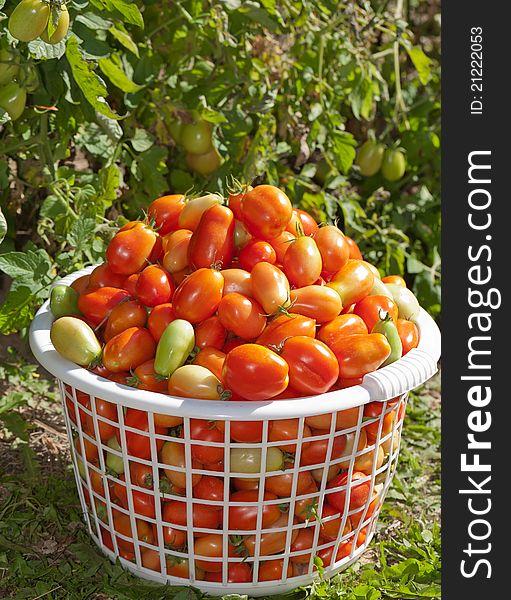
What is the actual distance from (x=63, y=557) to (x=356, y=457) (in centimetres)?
63

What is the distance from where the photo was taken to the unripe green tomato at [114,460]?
1600 millimetres

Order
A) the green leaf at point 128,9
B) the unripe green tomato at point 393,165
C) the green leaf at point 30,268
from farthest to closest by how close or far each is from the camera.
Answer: the unripe green tomato at point 393,165 < the green leaf at point 30,268 < the green leaf at point 128,9

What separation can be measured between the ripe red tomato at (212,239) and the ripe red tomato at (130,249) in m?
0.10

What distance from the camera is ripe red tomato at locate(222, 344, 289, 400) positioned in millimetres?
1429

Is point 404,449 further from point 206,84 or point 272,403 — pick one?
point 206,84

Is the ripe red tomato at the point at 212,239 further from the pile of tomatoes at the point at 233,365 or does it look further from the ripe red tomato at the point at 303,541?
the ripe red tomato at the point at 303,541

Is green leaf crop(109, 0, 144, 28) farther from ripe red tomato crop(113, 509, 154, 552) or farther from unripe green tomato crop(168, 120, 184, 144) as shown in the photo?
ripe red tomato crop(113, 509, 154, 552)

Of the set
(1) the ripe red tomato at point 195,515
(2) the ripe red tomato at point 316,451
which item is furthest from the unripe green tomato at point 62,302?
(2) the ripe red tomato at point 316,451

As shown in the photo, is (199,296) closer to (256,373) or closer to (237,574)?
(256,373)

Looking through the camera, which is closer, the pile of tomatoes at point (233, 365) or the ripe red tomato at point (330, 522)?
the pile of tomatoes at point (233, 365)

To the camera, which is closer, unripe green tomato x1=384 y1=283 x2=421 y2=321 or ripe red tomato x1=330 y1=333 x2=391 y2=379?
ripe red tomato x1=330 y1=333 x2=391 y2=379

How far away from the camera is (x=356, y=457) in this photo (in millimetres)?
1604

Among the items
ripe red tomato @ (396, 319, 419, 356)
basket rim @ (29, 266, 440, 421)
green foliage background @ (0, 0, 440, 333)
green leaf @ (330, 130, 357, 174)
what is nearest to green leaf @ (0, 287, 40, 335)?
green foliage background @ (0, 0, 440, 333)

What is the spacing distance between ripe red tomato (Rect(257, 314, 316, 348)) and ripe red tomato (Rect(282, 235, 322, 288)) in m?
0.09
